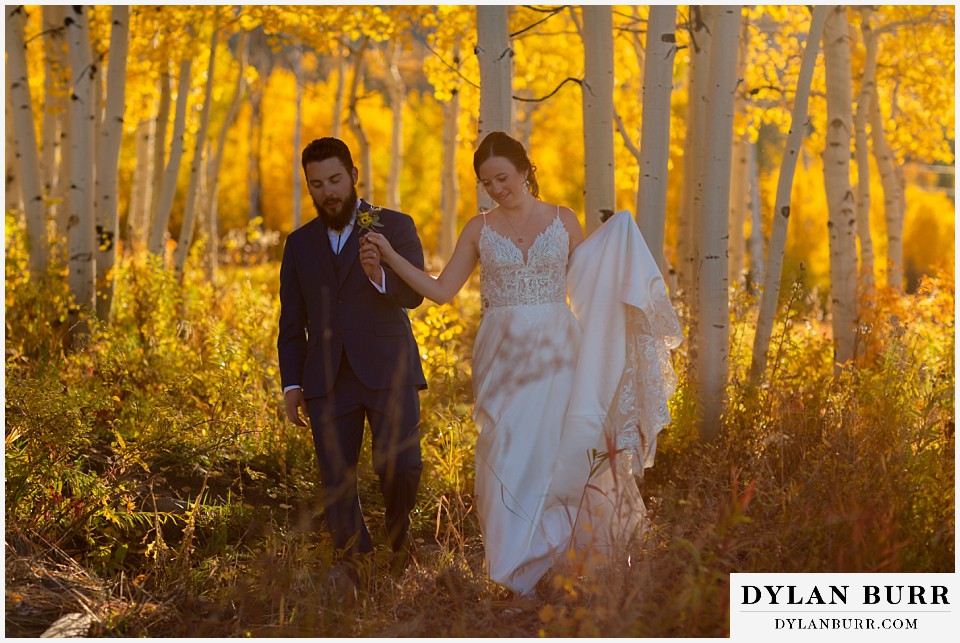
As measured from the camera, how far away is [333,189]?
420 centimetres

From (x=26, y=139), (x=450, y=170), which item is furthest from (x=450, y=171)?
(x=26, y=139)

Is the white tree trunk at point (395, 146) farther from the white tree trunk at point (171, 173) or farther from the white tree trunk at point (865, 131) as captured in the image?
the white tree trunk at point (865, 131)

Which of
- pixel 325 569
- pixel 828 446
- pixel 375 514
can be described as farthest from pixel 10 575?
pixel 828 446

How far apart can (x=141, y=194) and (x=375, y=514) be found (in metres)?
11.9

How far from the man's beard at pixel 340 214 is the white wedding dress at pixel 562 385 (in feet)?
2.05

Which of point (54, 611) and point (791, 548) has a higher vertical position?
point (791, 548)

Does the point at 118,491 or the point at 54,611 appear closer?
the point at 54,611

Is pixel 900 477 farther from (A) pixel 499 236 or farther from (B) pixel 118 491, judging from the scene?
(B) pixel 118 491

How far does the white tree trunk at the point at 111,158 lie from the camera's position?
27.0ft

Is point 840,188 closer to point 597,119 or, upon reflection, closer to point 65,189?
point 597,119

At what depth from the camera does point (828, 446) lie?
4582 mm

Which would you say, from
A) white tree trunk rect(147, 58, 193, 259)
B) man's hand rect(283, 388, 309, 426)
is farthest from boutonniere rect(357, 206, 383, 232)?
white tree trunk rect(147, 58, 193, 259)

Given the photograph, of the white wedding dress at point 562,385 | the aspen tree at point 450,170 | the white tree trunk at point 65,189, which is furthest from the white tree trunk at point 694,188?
the aspen tree at point 450,170

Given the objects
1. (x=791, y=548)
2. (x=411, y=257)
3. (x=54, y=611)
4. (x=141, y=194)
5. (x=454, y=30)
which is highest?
(x=454, y=30)
